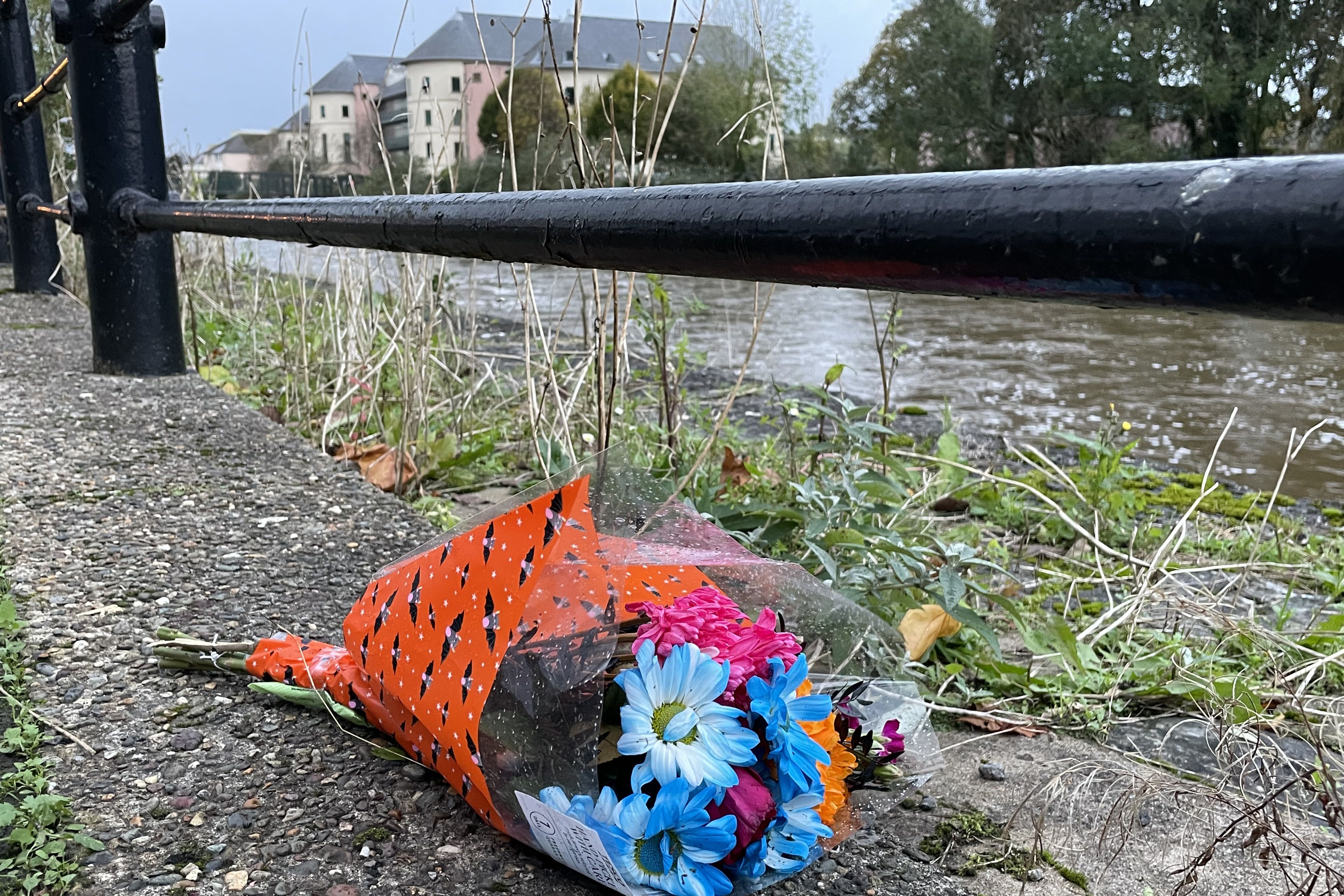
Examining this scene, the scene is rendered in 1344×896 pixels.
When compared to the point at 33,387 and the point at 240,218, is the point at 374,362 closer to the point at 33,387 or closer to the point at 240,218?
the point at 33,387

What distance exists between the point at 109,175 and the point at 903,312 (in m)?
7.18

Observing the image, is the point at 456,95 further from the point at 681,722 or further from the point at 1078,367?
the point at 1078,367

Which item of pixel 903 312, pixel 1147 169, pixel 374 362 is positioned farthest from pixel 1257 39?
pixel 1147 169

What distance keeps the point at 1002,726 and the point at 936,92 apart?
105 ft

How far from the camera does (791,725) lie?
84 cm

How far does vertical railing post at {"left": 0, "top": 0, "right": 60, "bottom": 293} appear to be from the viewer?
164 inches

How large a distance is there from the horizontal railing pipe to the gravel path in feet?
1.66

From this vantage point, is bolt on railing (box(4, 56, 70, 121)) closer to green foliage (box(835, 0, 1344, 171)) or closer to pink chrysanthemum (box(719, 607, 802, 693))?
pink chrysanthemum (box(719, 607, 802, 693))

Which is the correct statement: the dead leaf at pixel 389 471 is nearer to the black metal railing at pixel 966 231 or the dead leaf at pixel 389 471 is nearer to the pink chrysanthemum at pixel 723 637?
the black metal railing at pixel 966 231

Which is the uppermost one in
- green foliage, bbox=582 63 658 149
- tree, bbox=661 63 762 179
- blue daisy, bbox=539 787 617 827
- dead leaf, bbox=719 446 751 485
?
tree, bbox=661 63 762 179

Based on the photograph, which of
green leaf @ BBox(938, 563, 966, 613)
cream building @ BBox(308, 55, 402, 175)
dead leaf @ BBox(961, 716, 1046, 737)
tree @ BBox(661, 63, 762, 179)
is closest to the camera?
dead leaf @ BBox(961, 716, 1046, 737)

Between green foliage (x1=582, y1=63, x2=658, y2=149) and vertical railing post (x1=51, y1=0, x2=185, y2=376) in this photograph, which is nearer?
green foliage (x1=582, y1=63, x2=658, y2=149)

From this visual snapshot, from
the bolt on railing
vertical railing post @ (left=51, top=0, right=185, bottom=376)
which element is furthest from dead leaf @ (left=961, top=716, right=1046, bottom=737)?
the bolt on railing

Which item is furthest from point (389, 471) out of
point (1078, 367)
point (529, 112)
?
point (1078, 367)
